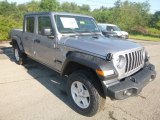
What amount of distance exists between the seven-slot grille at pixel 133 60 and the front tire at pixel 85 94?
2.26ft

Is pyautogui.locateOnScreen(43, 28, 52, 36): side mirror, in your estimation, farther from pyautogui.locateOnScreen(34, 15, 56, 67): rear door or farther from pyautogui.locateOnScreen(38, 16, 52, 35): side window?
pyautogui.locateOnScreen(38, 16, 52, 35): side window

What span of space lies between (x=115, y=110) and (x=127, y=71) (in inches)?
37.1

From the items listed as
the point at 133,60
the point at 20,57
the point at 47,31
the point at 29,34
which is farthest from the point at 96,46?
the point at 20,57

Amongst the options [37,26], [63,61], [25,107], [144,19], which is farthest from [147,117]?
[144,19]

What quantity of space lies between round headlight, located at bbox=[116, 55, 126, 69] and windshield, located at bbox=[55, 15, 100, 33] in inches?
65.7

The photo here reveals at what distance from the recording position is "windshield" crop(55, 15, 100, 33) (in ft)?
15.7

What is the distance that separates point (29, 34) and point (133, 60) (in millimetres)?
3447

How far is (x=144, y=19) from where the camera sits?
129 feet

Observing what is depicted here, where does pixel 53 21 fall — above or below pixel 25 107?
above

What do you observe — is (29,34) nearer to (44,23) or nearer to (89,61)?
(44,23)

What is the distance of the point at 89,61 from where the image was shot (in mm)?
3547

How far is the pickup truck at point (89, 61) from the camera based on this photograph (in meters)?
3.45

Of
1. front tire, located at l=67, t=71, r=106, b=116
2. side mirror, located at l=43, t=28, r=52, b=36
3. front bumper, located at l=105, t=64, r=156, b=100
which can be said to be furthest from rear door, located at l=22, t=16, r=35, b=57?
front bumper, located at l=105, t=64, r=156, b=100

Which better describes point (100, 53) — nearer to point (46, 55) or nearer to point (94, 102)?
point (94, 102)
